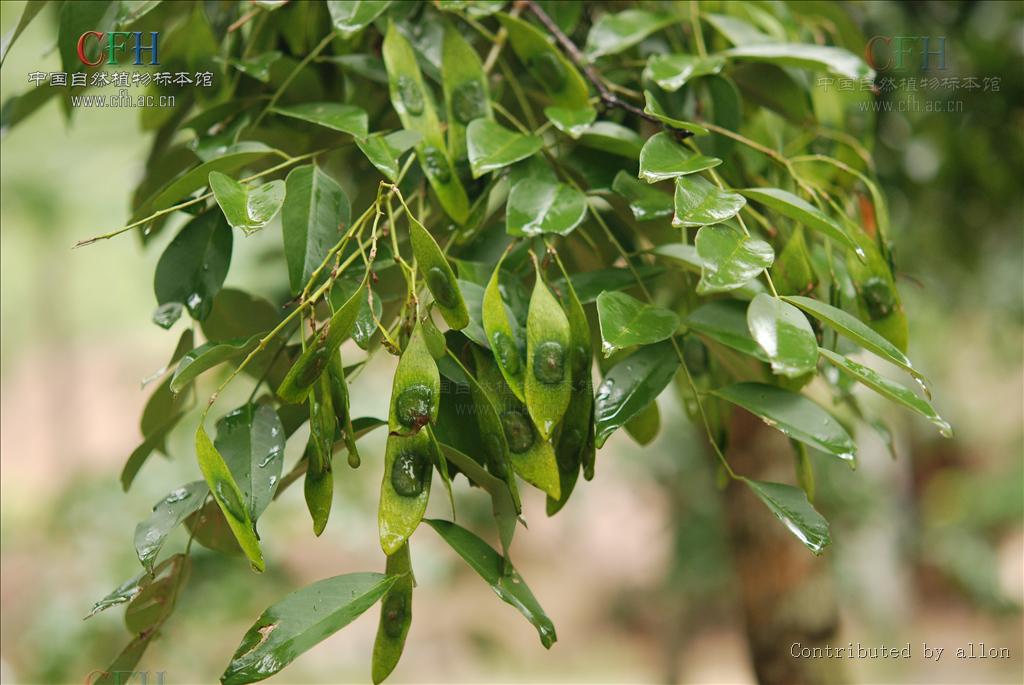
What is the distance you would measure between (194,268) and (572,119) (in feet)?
0.60

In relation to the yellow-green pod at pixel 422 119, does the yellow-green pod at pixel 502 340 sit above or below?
below

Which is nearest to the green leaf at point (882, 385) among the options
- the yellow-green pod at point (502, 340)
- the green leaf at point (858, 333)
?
the green leaf at point (858, 333)

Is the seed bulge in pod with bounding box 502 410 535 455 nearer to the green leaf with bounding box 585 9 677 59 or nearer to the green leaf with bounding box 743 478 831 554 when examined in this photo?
the green leaf with bounding box 743 478 831 554

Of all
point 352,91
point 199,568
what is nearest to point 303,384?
point 352,91

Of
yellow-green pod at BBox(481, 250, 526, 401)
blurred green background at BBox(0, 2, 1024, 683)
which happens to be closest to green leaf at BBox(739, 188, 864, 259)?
yellow-green pod at BBox(481, 250, 526, 401)

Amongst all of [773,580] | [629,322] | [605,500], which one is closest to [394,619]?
[629,322]

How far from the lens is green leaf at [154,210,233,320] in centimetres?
40

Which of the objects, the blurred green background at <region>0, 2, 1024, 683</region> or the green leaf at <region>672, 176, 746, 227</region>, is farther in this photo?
the blurred green background at <region>0, 2, 1024, 683</region>

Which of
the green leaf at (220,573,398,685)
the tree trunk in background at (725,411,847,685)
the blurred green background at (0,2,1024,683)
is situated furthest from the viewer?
the blurred green background at (0,2,1024,683)

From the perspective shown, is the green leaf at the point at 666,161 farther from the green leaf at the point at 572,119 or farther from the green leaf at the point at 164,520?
the green leaf at the point at 164,520

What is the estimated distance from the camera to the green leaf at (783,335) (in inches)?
11.8

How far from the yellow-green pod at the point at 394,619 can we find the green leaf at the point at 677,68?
0.80 ft

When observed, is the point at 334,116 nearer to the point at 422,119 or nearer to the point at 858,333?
the point at 422,119

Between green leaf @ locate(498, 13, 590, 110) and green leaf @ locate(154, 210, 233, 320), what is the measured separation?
162 millimetres
